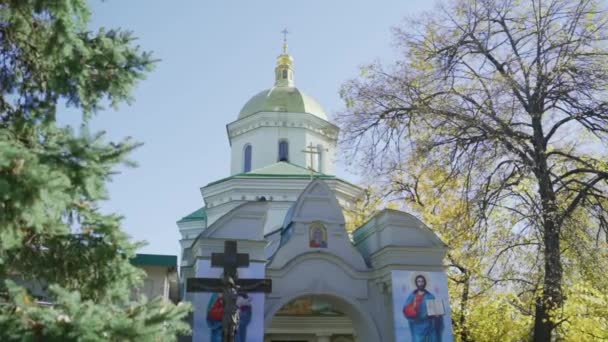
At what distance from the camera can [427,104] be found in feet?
38.4

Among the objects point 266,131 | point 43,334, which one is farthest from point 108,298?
point 266,131

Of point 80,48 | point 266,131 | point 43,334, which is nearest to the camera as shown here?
point 43,334

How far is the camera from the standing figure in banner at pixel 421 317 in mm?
12922

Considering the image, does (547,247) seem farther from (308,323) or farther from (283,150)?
(283,150)

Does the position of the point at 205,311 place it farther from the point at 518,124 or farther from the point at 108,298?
the point at 518,124

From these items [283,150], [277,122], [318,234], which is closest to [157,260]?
[318,234]

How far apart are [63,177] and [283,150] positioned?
84.2ft

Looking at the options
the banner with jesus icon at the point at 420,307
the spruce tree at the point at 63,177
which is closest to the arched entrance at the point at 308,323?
the banner with jesus icon at the point at 420,307

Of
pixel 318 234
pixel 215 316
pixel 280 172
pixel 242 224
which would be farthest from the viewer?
pixel 280 172

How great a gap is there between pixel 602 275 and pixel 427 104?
177 inches

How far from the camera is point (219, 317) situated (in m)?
12.3

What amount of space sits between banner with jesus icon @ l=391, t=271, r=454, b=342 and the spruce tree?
26.4 feet

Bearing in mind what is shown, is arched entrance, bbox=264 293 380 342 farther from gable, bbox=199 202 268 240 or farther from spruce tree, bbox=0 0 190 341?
spruce tree, bbox=0 0 190 341

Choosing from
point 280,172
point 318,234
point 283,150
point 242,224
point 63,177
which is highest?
point 283,150
